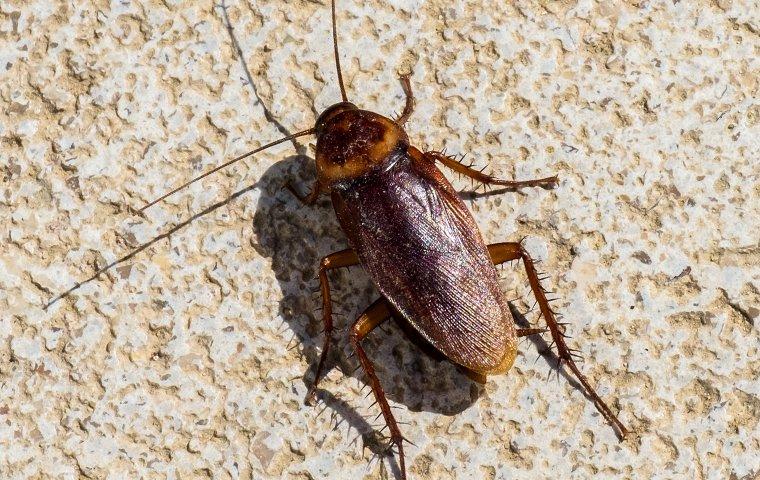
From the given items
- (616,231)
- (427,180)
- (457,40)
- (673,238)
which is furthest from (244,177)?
(673,238)

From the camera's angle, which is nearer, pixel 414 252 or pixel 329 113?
pixel 414 252

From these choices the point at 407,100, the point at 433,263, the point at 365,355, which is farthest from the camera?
the point at 407,100

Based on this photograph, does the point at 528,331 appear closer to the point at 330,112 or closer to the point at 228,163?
the point at 330,112

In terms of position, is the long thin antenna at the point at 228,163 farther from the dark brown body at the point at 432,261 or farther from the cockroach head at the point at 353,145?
the dark brown body at the point at 432,261

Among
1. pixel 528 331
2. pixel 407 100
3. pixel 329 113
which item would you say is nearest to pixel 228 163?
pixel 329 113

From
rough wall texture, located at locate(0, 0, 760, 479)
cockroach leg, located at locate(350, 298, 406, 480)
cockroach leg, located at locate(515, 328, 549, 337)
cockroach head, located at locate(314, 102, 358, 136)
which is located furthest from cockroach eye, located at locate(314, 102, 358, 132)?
cockroach leg, located at locate(515, 328, 549, 337)

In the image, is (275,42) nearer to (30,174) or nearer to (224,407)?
(30,174)

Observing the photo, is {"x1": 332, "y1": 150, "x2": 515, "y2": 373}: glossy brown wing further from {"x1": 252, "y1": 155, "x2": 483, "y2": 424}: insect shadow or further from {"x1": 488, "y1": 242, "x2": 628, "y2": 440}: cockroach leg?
{"x1": 252, "y1": 155, "x2": 483, "y2": 424}: insect shadow
